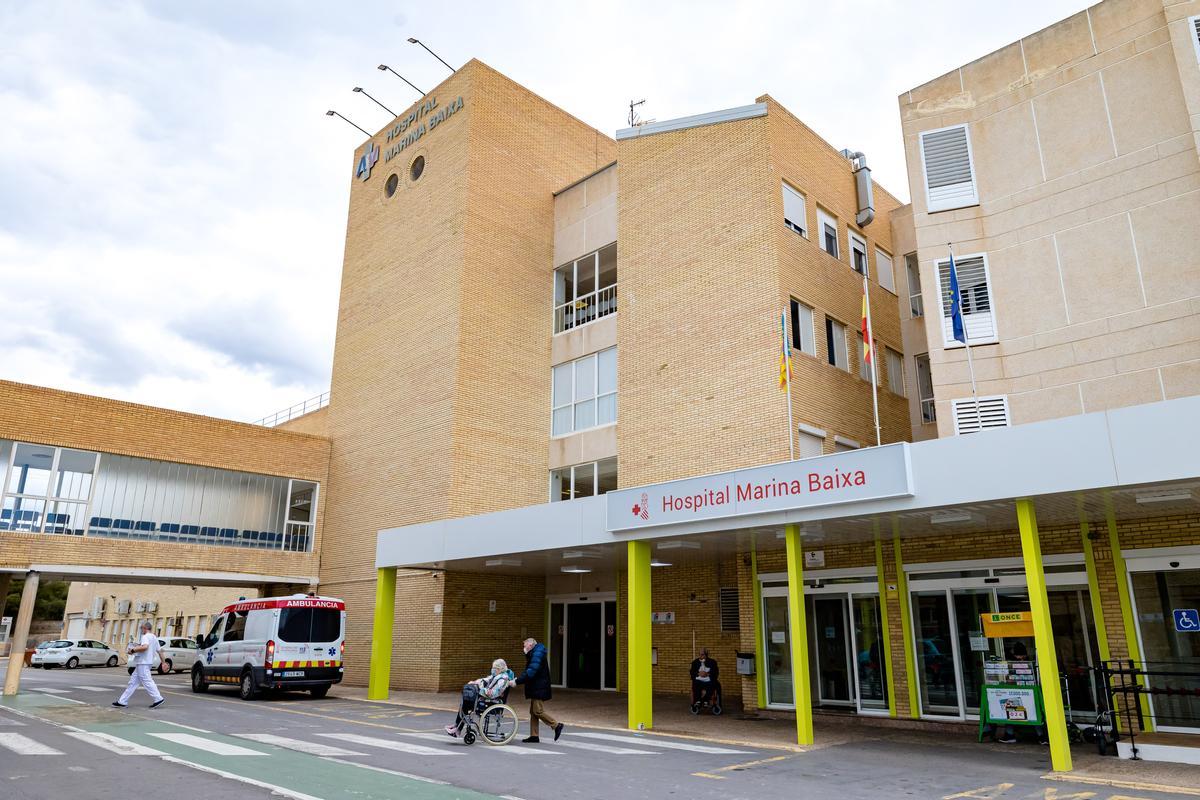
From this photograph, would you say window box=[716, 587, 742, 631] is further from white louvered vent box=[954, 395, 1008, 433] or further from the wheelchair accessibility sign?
the wheelchair accessibility sign

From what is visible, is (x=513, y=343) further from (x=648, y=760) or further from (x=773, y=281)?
(x=648, y=760)

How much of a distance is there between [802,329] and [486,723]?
11.0 m

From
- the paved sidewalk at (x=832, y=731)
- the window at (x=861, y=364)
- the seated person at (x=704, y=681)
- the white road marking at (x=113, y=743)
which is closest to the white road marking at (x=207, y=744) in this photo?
the white road marking at (x=113, y=743)

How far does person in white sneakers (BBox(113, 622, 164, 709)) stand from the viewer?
15859mm

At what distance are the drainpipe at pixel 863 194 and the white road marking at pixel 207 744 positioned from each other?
18.4 meters

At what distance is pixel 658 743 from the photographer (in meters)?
12.3

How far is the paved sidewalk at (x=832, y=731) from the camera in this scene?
9305 mm

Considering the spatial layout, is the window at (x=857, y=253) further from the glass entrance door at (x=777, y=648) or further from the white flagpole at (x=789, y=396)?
the glass entrance door at (x=777, y=648)

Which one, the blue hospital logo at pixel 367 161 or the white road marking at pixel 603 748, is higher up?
the blue hospital logo at pixel 367 161

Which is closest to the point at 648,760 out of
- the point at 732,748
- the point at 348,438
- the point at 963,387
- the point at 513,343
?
the point at 732,748

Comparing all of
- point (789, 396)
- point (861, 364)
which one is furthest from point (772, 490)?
point (861, 364)

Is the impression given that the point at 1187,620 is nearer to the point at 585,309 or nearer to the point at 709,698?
the point at 709,698

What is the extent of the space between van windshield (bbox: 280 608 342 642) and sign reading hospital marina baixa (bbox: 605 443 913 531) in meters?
8.29

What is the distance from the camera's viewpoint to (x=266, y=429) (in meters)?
26.4
